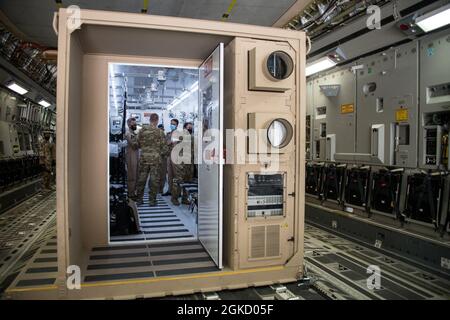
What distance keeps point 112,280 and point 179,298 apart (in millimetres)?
736

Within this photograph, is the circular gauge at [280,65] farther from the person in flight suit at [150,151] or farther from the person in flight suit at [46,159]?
the person in flight suit at [46,159]

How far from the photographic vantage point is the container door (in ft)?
12.7

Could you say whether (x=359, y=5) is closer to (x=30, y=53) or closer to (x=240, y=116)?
(x=240, y=116)

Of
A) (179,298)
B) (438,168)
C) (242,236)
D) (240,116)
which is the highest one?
(240,116)

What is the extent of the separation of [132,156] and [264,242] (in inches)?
197

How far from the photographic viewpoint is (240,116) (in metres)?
3.96

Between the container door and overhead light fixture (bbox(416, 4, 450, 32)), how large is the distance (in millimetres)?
2859

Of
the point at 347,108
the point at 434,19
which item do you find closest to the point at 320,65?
the point at 347,108

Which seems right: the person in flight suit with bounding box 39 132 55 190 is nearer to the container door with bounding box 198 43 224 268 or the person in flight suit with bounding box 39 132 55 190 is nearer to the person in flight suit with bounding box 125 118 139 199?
the person in flight suit with bounding box 125 118 139 199

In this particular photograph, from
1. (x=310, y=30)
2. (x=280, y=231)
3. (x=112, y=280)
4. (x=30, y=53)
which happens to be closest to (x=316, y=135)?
(x=310, y=30)

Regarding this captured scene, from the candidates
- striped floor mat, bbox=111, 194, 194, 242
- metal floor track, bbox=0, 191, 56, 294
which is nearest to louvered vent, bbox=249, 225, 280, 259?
striped floor mat, bbox=111, 194, 194, 242

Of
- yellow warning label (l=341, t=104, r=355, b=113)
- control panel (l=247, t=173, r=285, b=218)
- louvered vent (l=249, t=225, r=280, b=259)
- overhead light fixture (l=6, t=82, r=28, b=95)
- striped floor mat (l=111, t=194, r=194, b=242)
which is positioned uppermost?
overhead light fixture (l=6, t=82, r=28, b=95)

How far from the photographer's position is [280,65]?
402 centimetres

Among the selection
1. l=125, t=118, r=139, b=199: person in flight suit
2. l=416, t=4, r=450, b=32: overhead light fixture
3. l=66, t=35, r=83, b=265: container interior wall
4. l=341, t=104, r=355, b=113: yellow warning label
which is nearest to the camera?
l=66, t=35, r=83, b=265: container interior wall
